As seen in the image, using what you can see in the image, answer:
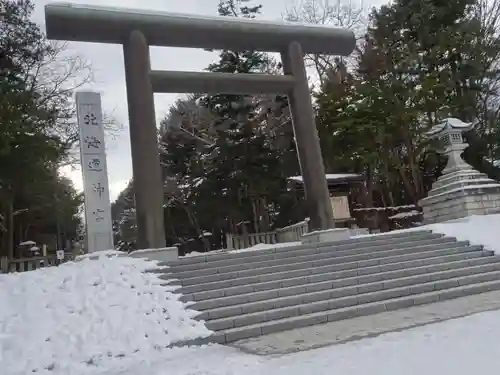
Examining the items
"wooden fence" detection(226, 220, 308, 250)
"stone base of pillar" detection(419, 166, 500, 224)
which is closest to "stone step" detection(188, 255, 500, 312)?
"stone base of pillar" detection(419, 166, 500, 224)

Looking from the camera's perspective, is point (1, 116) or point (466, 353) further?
point (1, 116)

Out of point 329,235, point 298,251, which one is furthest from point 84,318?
point 329,235

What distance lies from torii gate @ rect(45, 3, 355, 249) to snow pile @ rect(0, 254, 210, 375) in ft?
6.23

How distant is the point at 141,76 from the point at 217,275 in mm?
4508

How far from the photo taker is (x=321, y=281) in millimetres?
7770

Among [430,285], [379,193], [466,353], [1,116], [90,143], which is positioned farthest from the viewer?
[379,193]

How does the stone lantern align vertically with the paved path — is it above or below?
above

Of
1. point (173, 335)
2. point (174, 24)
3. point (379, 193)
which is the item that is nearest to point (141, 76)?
point (174, 24)

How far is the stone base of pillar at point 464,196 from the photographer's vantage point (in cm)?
1257

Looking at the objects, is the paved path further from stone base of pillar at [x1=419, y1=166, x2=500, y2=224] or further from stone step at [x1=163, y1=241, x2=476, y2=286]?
stone base of pillar at [x1=419, y1=166, x2=500, y2=224]

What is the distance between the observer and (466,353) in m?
4.10

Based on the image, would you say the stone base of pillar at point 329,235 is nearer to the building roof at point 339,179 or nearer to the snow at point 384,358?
the snow at point 384,358

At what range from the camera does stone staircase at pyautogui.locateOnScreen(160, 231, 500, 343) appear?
6477 millimetres

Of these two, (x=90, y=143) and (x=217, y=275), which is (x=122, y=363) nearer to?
(x=217, y=275)
